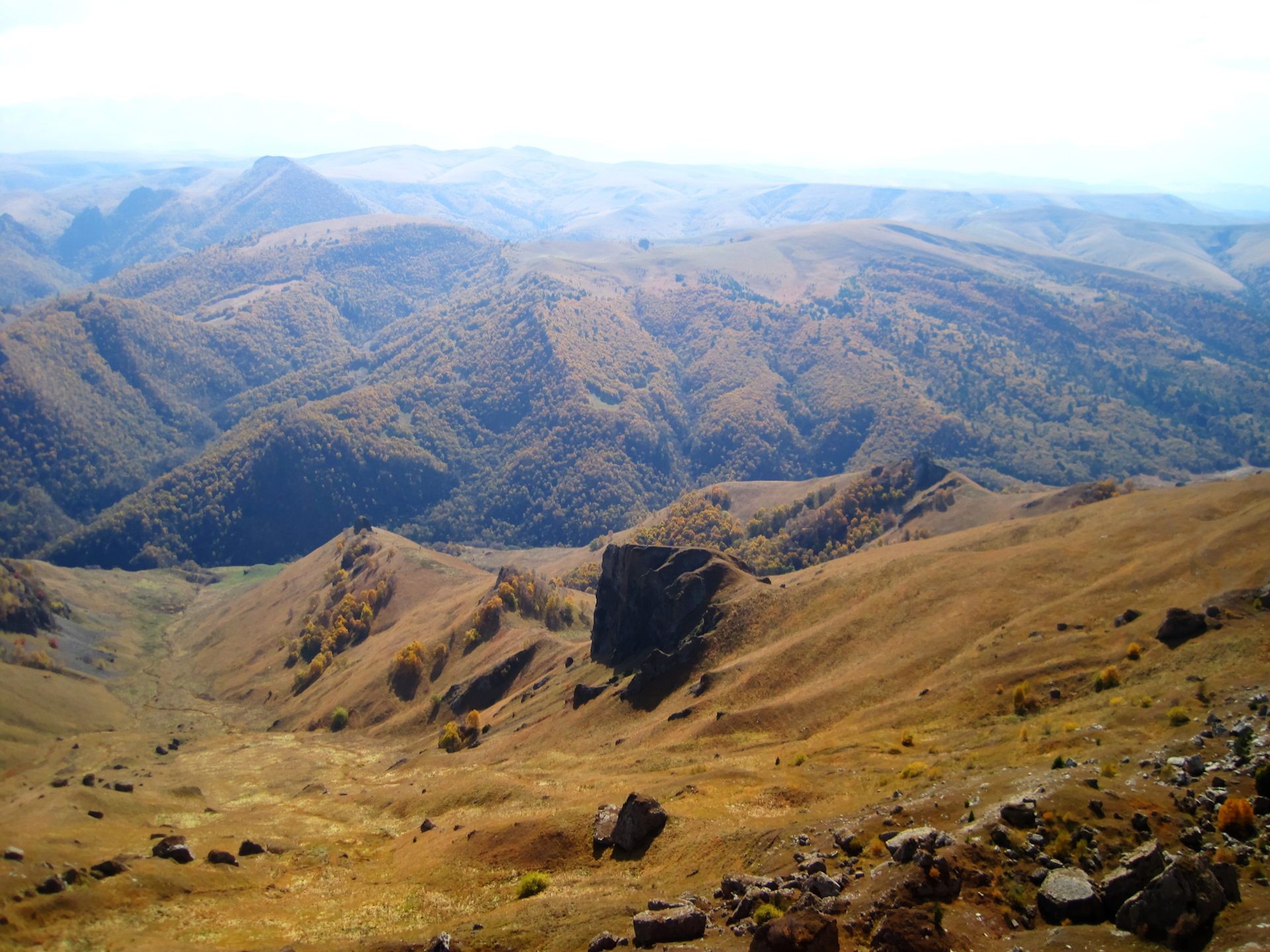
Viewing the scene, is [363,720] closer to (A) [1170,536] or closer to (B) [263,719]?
(B) [263,719]

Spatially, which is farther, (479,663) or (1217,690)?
(479,663)

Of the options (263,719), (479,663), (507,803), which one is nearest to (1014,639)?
(507,803)

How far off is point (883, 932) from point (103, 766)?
451 feet

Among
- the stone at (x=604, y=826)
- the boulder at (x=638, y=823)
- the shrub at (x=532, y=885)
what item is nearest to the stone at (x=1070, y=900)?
the boulder at (x=638, y=823)

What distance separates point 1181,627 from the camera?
61.9m

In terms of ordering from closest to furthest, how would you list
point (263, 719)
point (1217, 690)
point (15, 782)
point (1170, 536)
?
point (1217, 690) → point (1170, 536) → point (15, 782) → point (263, 719)

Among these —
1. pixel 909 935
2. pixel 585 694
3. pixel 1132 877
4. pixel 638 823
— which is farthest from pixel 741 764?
pixel 585 694

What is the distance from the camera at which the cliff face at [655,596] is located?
116 meters

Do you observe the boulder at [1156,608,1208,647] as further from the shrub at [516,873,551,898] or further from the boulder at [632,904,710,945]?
the shrub at [516,873,551,898]

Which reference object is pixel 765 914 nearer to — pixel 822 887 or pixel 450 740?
pixel 822 887

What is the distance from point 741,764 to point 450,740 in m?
66.4

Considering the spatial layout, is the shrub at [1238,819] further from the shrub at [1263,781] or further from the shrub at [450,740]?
the shrub at [450,740]

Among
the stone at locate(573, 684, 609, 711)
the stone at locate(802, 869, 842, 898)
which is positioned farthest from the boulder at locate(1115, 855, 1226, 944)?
the stone at locate(573, 684, 609, 711)

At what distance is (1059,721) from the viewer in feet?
180
